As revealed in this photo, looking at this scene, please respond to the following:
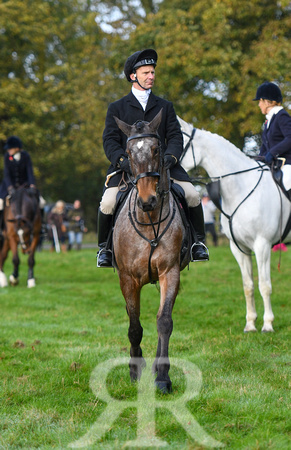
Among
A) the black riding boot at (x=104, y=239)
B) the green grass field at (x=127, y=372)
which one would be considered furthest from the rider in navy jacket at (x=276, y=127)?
the black riding boot at (x=104, y=239)

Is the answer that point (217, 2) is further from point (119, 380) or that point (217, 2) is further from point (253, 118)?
point (119, 380)

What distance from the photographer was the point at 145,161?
534 centimetres

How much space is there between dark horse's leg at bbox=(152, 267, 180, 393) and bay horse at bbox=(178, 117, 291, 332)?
133 inches

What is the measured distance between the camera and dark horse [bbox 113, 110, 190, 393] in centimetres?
543

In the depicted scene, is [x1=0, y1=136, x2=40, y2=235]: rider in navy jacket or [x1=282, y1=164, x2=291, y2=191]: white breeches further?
[x1=0, y1=136, x2=40, y2=235]: rider in navy jacket

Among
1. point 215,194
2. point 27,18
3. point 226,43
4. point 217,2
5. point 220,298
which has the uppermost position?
point 27,18

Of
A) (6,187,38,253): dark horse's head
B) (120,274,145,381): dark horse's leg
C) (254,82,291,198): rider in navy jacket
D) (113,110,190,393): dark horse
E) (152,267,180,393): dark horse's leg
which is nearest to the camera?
(113,110,190,393): dark horse

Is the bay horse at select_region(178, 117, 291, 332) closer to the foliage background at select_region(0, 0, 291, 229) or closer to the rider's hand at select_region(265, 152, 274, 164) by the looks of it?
the rider's hand at select_region(265, 152, 274, 164)

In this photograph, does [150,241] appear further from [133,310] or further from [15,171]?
[15,171]

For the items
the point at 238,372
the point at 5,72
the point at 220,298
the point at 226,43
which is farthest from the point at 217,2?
the point at 238,372

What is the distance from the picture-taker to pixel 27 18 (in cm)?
3284

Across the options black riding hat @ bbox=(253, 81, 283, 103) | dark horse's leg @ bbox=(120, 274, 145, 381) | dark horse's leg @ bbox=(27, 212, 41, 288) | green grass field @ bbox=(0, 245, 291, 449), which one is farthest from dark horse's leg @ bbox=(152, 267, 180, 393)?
dark horse's leg @ bbox=(27, 212, 41, 288)

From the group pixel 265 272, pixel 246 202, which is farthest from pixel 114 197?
pixel 265 272

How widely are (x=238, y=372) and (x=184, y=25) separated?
903 inches
